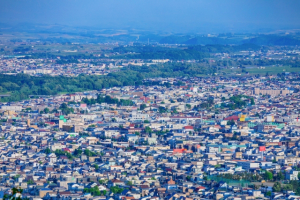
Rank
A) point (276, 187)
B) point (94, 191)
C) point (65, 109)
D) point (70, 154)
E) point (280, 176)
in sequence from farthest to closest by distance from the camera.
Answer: point (65, 109) → point (70, 154) → point (280, 176) → point (276, 187) → point (94, 191)

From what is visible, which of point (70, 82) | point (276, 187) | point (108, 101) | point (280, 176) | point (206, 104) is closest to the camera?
point (276, 187)

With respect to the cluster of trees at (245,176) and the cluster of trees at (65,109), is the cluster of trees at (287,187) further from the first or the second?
the cluster of trees at (65,109)

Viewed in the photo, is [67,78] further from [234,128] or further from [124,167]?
[124,167]

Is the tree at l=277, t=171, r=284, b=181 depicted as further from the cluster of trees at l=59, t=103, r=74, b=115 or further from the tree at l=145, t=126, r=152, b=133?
the cluster of trees at l=59, t=103, r=74, b=115

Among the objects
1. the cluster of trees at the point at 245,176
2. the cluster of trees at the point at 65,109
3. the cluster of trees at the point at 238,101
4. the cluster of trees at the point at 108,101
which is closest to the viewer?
the cluster of trees at the point at 245,176

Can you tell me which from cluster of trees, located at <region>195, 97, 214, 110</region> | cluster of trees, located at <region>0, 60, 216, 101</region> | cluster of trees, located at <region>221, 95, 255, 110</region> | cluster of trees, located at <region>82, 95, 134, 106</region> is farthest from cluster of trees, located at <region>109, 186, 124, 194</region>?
cluster of trees, located at <region>0, 60, 216, 101</region>

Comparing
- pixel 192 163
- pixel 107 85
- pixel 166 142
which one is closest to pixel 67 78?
pixel 107 85

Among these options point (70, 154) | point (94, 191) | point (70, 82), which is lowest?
point (70, 82)

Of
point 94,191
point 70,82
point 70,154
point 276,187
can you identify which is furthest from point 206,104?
point 94,191

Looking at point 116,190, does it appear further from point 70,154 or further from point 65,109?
point 65,109

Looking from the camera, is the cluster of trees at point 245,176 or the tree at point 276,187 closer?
the tree at point 276,187

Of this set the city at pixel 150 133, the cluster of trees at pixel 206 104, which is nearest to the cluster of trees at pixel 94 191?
the city at pixel 150 133
